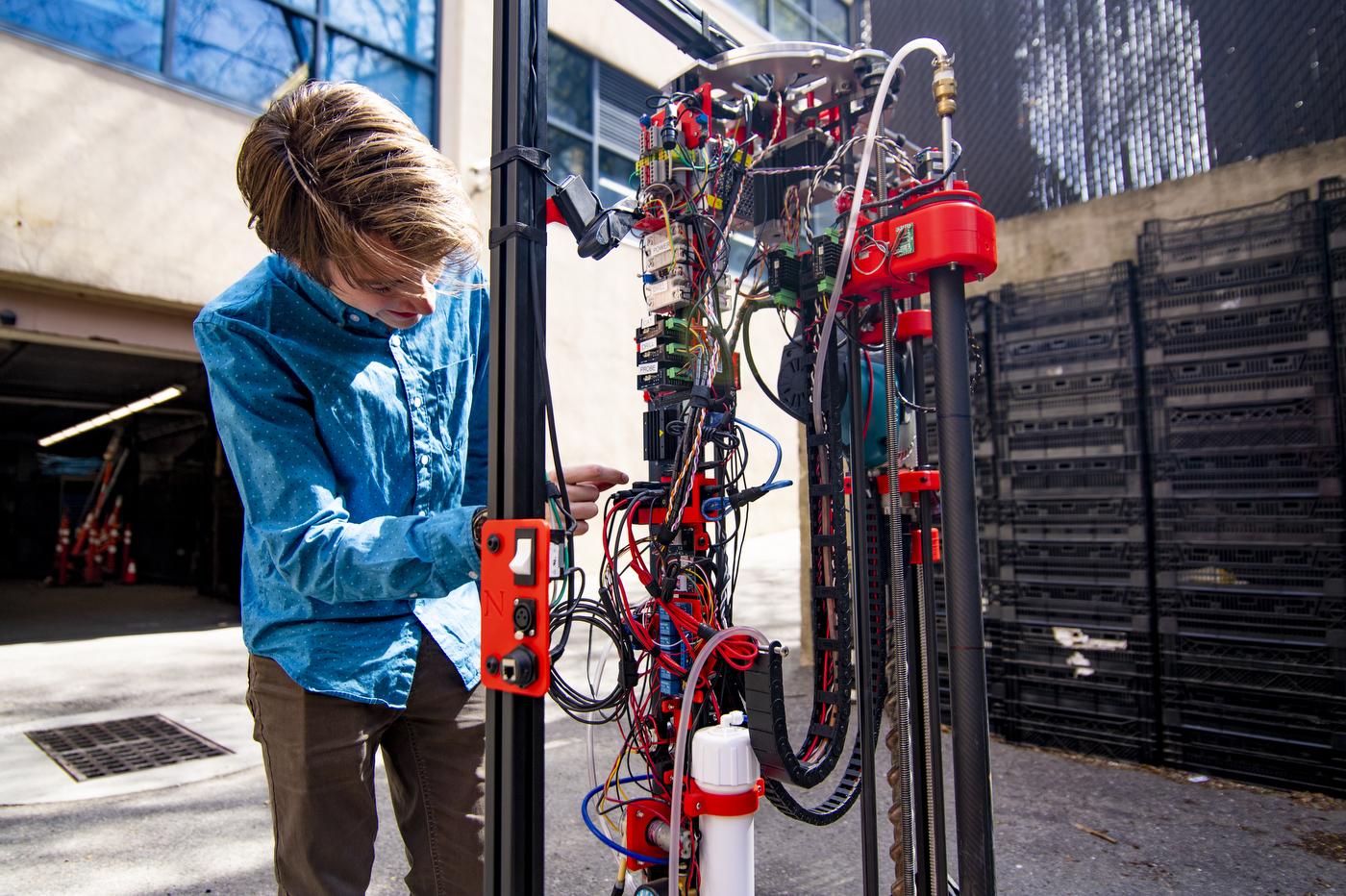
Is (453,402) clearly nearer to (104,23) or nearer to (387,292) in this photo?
(387,292)

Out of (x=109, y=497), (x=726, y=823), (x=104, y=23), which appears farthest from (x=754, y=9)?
(x=109, y=497)

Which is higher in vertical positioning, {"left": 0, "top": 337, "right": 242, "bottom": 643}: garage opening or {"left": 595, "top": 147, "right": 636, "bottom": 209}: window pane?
{"left": 595, "top": 147, "right": 636, "bottom": 209}: window pane

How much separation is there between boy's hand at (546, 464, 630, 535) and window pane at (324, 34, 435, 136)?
6743 mm

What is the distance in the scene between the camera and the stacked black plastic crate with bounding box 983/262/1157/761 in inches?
141

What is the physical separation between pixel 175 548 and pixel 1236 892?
14.8 m

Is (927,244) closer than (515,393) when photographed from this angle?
No

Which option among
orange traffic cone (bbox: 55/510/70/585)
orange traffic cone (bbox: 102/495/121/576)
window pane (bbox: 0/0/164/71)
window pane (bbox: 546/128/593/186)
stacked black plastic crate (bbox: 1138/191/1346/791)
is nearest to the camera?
stacked black plastic crate (bbox: 1138/191/1346/791)

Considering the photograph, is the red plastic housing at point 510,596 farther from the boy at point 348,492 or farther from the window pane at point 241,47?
the window pane at point 241,47

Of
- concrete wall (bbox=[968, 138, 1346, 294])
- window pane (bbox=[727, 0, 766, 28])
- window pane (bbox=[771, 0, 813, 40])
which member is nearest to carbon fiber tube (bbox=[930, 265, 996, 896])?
concrete wall (bbox=[968, 138, 1346, 294])

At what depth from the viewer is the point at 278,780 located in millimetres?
1284

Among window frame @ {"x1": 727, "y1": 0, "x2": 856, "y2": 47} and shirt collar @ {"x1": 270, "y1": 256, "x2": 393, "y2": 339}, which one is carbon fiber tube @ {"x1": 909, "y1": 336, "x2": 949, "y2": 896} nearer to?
shirt collar @ {"x1": 270, "y1": 256, "x2": 393, "y2": 339}

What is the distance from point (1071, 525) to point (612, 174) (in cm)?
729

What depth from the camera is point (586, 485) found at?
1.37 metres

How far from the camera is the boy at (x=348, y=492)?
118 centimetres
